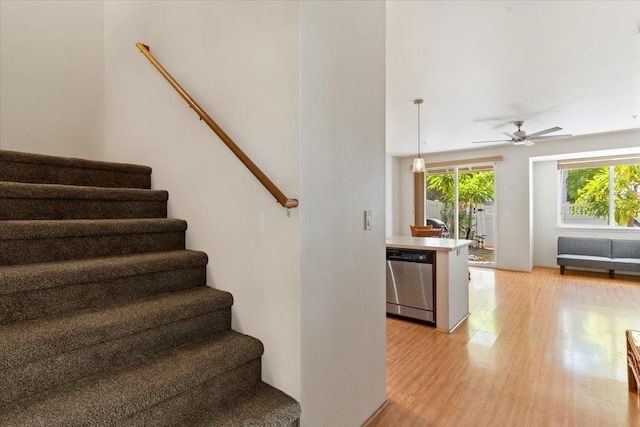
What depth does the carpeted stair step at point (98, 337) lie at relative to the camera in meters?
1.12

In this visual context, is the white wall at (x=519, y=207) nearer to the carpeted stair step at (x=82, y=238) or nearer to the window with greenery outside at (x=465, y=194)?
the window with greenery outside at (x=465, y=194)

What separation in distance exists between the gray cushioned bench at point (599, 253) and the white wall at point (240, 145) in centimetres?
695

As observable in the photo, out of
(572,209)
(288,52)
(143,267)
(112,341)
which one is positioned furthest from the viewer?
(572,209)

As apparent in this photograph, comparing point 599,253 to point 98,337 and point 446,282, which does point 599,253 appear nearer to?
point 446,282

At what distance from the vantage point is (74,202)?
6.10 ft

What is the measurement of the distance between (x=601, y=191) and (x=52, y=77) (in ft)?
29.5

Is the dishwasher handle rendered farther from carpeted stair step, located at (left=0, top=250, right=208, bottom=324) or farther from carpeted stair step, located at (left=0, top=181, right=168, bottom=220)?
carpeted stair step, located at (left=0, top=181, right=168, bottom=220)

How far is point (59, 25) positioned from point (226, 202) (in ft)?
9.54

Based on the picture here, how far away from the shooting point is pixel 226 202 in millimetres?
1778

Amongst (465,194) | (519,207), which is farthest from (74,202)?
(465,194)

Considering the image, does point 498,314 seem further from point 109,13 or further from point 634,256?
point 109,13

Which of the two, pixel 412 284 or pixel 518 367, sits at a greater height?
pixel 412 284

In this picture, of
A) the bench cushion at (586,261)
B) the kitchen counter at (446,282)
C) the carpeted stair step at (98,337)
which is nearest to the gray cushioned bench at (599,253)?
the bench cushion at (586,261)

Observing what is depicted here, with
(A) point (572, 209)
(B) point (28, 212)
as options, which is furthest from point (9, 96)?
(A) point (572, 209)
